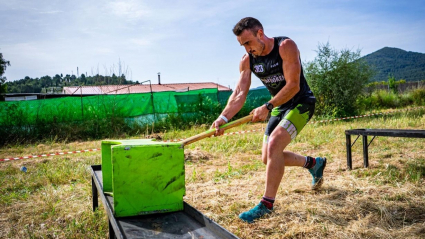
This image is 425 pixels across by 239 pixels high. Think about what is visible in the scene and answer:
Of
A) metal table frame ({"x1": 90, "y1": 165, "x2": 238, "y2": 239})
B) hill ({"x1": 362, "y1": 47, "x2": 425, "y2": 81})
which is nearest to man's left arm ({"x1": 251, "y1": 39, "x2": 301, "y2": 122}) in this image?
metal table frame ({"x1": 90, "y1": 165, "x2": 238, "y2": 239})

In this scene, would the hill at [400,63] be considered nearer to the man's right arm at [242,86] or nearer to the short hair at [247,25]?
the man's right arm at [242,86]

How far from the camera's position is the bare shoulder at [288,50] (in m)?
3.12

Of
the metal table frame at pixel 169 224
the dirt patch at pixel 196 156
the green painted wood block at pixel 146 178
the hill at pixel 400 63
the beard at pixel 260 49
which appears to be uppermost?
the hill at pixel 400 63

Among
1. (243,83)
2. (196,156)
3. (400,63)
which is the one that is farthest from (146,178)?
(400,63)

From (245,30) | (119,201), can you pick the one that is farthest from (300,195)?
(119,201)

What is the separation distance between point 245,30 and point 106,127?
941 centimetres

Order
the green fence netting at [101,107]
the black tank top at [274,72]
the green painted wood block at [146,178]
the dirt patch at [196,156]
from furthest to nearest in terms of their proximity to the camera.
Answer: the green fence netting at [101,107]
the dirt patch at [196,156]
the black tank top at [274,72]
the green painted wood block at [146,178]

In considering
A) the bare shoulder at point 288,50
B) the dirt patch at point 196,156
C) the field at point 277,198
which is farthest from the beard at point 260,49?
the dirt patch at point 196,156

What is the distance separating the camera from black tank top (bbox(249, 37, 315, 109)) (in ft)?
10.6

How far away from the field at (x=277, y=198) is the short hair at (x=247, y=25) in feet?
5.71

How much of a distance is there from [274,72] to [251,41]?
0.41m

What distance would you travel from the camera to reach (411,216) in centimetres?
292

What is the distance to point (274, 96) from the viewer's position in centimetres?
327

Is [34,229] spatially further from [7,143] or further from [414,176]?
[7,143]
